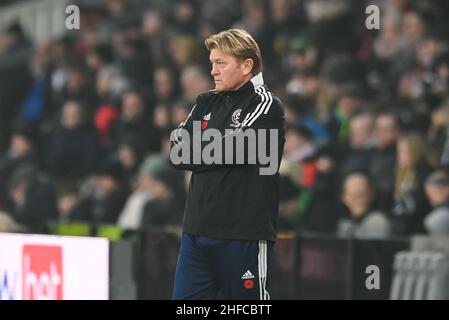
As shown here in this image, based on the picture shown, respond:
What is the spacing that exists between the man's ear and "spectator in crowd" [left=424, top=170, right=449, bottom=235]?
3.82m

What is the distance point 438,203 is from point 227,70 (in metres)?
4.01

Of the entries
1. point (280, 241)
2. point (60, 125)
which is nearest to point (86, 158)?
point (60, 125)

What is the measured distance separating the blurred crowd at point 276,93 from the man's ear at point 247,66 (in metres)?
3.83

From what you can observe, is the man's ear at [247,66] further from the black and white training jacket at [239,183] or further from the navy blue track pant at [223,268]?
the navy blue track pant at [223,268]

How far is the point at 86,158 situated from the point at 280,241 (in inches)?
201

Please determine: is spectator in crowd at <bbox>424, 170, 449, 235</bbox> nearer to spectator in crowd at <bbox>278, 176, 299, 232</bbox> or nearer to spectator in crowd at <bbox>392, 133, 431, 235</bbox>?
spectator in crowd at <bbox>392, 133, 431, 235</bbox>

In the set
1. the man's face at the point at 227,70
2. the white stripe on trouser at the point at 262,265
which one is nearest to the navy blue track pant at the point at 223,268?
the white stripe on trouser at the point at 262,265

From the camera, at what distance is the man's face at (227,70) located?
6.37 metres

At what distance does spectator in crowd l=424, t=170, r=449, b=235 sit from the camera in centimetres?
984

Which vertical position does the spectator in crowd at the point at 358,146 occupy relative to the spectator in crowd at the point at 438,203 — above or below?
above

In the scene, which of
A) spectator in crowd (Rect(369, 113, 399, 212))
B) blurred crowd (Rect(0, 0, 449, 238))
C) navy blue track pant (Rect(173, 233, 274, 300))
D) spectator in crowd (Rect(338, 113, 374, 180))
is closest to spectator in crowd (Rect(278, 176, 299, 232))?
blurred crowd (Rect(0, 0, 449, 238))

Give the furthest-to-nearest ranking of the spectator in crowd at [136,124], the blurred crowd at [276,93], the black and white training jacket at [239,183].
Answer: the spectator in crowd at [136,124] < the blurred crowd at [276,93] < the black and white training jacket at [239,183]

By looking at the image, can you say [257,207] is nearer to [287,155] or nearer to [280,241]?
[280,241]

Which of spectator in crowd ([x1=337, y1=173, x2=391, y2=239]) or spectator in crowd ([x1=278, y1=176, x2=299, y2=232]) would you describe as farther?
spectator in crowd ([x1=278, y1=176, x2=299, y2=232])
